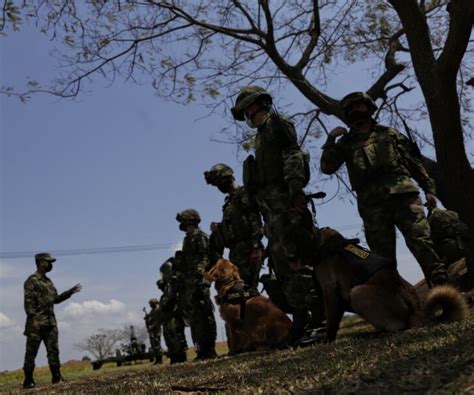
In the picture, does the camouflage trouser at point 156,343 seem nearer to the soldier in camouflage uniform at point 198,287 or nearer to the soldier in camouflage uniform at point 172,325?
the soldier in camouflage uniform at point 172,325

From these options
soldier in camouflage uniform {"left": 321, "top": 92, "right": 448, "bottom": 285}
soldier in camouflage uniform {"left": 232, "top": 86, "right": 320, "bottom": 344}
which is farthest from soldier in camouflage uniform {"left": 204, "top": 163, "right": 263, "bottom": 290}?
soldier in camouflage uniform {"left": 321, "top": 92, "right": 448, "bottom": 285}

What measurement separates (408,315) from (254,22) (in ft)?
26.4

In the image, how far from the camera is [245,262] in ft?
22.7

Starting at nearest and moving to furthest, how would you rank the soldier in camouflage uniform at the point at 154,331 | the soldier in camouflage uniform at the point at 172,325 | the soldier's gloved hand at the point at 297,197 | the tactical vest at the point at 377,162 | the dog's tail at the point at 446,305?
the dog's tail at the point at 446,305 < the soldier's gloved hand at the point at 297,197 < the tactical vest at the point at 377,162 < the soldier in camouflage uniform at the point at 172,325 < the soldier in camouflage uniform at the point at 154,331

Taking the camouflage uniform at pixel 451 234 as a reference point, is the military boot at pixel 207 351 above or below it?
below

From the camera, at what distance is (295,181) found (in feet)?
15.4

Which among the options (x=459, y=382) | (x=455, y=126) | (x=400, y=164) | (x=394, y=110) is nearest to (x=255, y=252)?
(x=400, y=164)

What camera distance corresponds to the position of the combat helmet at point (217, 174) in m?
7.10

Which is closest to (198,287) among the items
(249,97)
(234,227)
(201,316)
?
(201,316)

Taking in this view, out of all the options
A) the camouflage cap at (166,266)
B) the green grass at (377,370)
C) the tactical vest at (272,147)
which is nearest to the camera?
the green grass at (377,370)


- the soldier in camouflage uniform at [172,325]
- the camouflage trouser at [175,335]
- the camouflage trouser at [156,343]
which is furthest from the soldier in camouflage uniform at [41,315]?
the camouflage trouser at [156,343]

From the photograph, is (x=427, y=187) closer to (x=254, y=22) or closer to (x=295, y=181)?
(x=295, y=181)

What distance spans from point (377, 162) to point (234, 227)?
2.34 meters

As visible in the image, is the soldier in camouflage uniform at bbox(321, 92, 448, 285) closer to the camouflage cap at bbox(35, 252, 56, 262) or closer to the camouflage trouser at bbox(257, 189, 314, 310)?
the camouflage trouser at bbox(257, 189, 314, 310)
